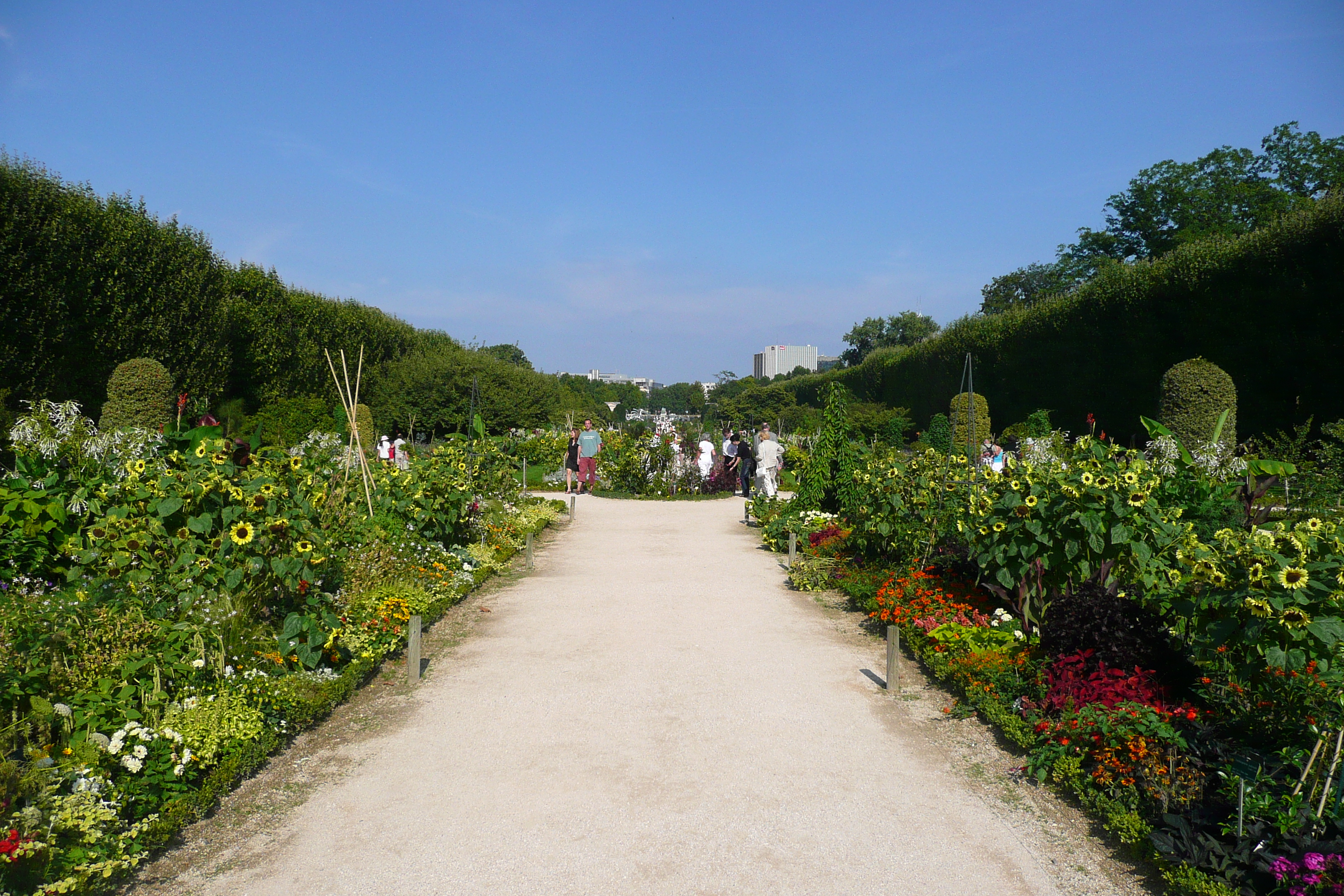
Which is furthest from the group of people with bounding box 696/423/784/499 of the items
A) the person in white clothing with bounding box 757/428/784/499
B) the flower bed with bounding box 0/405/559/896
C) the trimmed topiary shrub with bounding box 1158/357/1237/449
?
the flower bed with bounding box 0/405/559/896

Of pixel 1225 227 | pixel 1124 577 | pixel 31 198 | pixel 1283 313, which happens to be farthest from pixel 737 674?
pixel 1225 227

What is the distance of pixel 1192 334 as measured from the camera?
51.0 feet

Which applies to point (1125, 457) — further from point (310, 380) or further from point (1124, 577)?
point (310, 380)

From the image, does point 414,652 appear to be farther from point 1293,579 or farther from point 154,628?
point 1293,579

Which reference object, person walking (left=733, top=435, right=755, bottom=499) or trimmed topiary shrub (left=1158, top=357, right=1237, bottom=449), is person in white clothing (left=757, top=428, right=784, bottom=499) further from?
trimmed topiary shrub (left=1158, top=357, right=1237, bottom=449)

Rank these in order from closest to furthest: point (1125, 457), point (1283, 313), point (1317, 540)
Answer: point (1317, 540), point (1125, 457), point (1283, 313)

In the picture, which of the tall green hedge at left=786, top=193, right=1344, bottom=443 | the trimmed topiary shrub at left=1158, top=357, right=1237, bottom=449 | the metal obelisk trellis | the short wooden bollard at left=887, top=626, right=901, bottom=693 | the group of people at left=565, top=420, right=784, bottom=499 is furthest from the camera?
the group of people at left=565, top=420, right=784, bottom=499

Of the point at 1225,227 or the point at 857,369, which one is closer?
the point at 1225,227

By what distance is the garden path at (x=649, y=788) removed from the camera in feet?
10.1

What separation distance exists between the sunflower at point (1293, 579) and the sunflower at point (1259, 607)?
0.10 m

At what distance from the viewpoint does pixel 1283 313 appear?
536 inches

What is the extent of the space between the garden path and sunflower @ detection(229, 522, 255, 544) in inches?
53.9

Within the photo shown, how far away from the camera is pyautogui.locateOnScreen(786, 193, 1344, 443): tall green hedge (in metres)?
13.1

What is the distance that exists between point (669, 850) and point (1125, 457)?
4326 millimetres
